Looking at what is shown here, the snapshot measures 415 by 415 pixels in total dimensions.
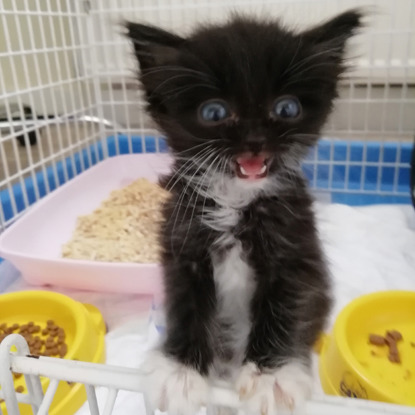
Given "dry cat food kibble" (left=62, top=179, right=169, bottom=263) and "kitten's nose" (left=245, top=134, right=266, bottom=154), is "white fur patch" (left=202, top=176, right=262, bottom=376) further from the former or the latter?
"dry cat food kibble" (left=62, top=179, right=169, bottom=263)

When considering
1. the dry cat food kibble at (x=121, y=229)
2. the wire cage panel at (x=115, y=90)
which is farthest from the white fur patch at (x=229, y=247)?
the wire cage panel at (x=115, y=90)

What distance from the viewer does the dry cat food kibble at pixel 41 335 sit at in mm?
1093

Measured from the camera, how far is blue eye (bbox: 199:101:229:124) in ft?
2.43

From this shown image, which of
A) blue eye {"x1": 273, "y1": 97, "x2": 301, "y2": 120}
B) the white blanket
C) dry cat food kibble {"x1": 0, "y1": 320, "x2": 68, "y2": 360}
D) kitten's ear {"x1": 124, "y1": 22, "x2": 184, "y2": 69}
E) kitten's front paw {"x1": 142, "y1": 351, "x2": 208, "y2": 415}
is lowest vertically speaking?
the white blanket

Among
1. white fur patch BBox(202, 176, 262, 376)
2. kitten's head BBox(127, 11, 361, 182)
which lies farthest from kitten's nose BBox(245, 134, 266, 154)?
white fur patch BBox(202, 176, 262, 376)

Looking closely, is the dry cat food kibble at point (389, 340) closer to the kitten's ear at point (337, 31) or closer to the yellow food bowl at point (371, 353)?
the yellow food bowl at point (371, 353)

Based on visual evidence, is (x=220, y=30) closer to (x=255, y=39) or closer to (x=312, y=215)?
(x=255, y=39)

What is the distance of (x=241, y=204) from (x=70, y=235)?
102 cm

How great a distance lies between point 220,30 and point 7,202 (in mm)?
1200

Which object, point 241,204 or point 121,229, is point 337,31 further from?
point 121,229

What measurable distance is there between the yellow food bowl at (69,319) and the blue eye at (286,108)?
0.68 meters

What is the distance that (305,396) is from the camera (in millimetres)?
666

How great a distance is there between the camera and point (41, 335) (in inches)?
46.4

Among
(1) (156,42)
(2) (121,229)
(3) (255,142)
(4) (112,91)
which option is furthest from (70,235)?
(3) (255,142)
